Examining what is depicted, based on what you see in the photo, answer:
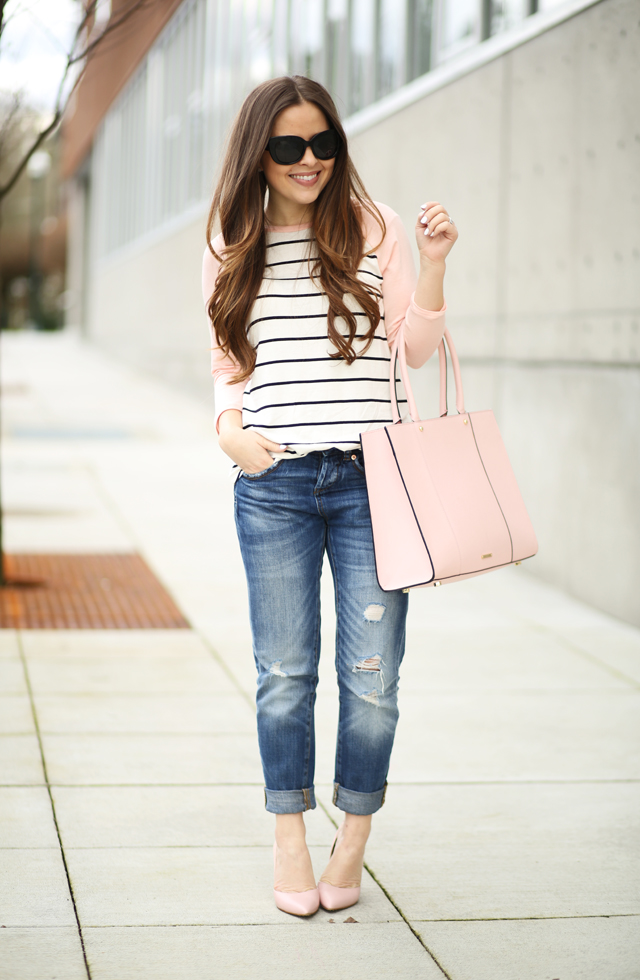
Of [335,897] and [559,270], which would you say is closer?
[335,897]

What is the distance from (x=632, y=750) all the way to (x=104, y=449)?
34.5 ft

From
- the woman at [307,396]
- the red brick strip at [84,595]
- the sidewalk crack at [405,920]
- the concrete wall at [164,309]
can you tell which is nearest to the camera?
the sidewalk crack at [405,920]

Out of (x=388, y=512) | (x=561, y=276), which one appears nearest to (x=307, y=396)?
(x=388, y=512)

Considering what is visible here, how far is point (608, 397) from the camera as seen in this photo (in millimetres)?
6793

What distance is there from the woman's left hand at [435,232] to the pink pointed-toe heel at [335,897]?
1.57m

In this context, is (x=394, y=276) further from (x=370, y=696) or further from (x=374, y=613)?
(x=370, y=696)

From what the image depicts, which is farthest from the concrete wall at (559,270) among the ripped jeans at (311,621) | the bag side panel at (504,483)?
the ripped jeans at (311,621)

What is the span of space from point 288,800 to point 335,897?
0.27m

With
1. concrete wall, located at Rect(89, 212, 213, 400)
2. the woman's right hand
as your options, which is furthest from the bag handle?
concrete wall, located at Rect(89, 212, 213, 400)

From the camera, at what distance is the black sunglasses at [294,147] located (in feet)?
9.80

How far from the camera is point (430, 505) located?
2961 mm

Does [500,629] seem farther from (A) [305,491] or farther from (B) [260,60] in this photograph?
(B) [260,60]

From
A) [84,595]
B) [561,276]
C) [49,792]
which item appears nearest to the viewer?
[49,792]

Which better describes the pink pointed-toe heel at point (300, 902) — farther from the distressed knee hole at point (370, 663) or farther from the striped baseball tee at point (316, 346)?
the striped baseball tee at point (316, 346)
